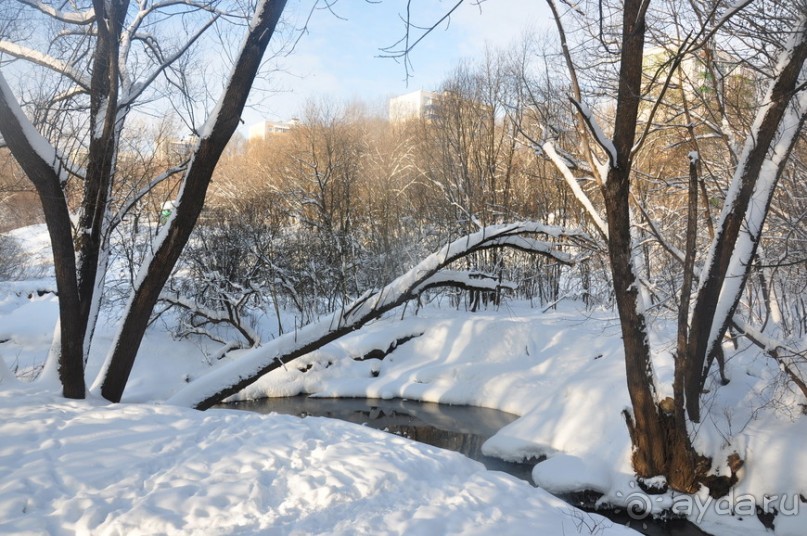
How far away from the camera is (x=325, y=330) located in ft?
22.0

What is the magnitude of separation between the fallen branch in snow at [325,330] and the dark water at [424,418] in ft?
13.9

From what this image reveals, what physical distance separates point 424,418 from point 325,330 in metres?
7.31

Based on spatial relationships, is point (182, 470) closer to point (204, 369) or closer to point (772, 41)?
point (772, 41)

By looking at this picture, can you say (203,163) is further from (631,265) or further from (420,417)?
(420,417)


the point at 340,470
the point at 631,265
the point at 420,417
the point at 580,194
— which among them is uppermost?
the point at 580,194

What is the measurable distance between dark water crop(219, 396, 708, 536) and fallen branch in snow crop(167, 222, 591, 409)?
4229 millimetres

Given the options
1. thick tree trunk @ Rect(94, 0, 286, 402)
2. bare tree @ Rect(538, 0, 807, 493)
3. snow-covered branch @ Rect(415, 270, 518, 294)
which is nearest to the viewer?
thick tree trunk @ Rect(94, 0, 286, 402)

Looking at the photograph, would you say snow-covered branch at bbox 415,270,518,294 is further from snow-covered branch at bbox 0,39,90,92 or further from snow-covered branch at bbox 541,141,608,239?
snow-covered branch at bbox 0,39,90,92

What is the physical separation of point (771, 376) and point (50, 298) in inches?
795

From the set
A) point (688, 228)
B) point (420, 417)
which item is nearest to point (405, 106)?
point (420, 417)

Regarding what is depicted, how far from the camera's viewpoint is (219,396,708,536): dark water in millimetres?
10500

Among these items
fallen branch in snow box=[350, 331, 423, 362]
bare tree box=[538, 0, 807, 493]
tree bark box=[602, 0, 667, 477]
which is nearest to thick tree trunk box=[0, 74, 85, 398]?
bare tree box=[538, 0, 807, 493]

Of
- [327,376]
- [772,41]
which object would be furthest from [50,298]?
[772,41]

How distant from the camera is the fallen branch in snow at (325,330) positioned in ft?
21.3
